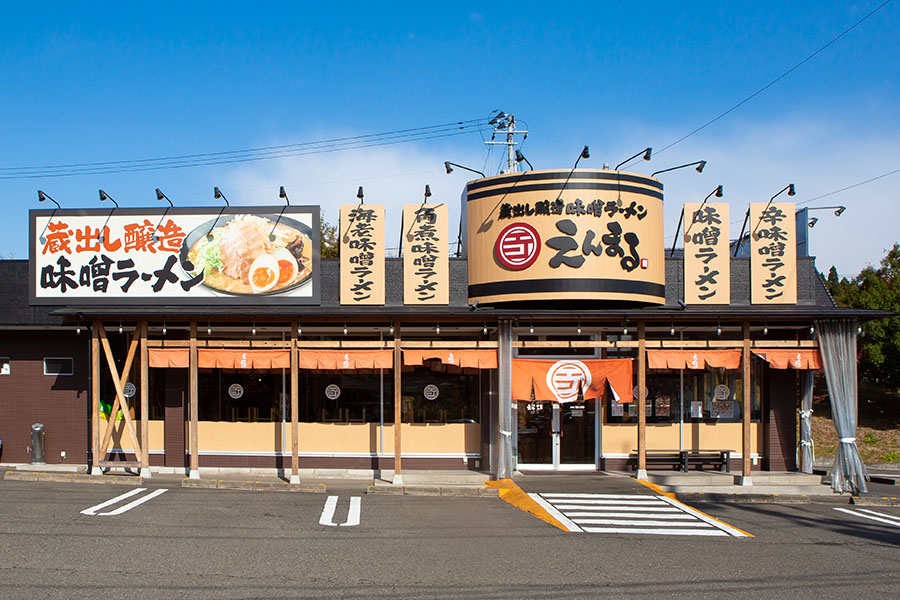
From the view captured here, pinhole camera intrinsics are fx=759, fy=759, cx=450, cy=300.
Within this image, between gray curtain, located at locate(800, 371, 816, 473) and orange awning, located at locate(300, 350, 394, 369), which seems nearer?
orange awning, located at locate(300, 350, 394, 369)

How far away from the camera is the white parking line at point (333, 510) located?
11.9 m

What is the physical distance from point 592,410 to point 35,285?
490 inches

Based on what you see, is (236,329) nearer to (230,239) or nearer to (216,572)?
(230,239)

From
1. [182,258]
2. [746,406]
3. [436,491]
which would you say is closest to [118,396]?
[182,258]

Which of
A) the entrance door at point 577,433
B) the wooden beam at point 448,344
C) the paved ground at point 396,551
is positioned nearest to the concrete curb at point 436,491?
the paved ground at point 396,551

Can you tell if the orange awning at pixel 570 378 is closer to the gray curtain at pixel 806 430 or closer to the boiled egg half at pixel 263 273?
the gray curtain at pixel 806 430

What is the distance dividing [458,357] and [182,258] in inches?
246

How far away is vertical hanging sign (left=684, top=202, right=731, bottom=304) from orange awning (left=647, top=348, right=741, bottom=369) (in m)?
1.21

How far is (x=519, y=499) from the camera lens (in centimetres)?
1394

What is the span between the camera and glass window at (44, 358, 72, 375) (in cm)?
1711

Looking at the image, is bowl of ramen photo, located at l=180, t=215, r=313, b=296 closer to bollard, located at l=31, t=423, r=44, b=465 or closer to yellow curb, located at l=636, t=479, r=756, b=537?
bollard, located at l=31, t=423, r=44, b=465

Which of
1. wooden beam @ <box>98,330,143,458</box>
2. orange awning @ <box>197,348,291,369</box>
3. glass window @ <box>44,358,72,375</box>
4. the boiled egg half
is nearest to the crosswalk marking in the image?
orange awning @ <box>197,348,291,369</box>

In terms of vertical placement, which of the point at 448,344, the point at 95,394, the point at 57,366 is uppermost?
the point at 448,344

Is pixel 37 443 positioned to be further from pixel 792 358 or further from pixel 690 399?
pixel 792 358
